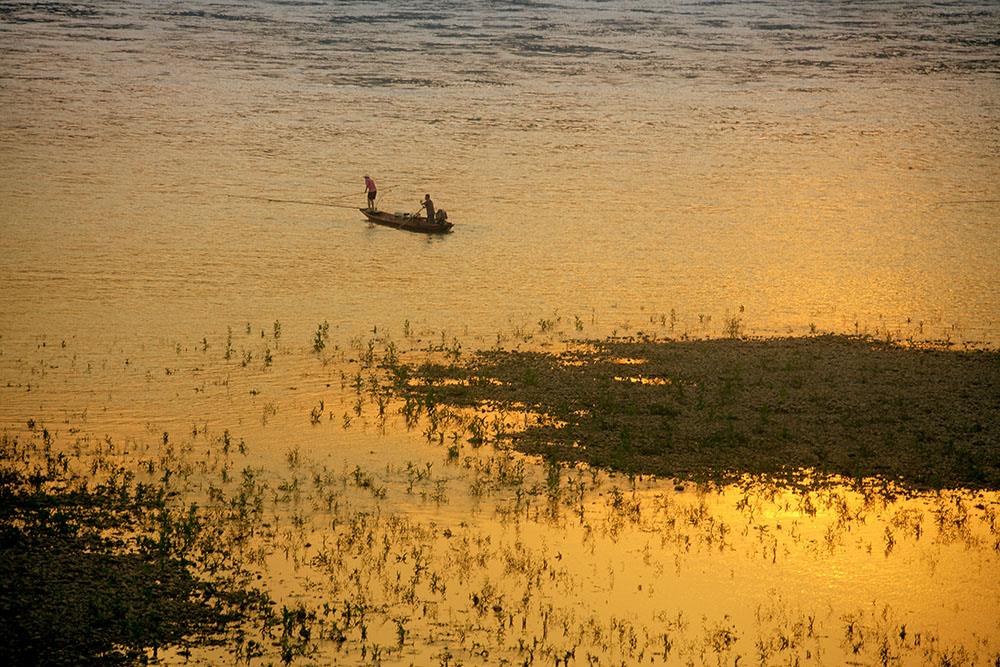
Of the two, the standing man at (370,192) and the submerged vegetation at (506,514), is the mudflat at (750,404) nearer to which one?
the submerged vegetation at (506,514)

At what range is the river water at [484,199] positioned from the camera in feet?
56.4

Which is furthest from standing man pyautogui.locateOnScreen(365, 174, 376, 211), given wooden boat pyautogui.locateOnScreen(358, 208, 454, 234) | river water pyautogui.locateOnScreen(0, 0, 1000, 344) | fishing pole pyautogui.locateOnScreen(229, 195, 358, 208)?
fishing pole pyautogui.locateOnScreen(229, 195, 358, 208)

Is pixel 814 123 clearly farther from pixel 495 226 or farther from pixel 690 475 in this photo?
pixel 690 475

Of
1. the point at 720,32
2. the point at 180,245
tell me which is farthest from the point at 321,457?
the point at 720,32

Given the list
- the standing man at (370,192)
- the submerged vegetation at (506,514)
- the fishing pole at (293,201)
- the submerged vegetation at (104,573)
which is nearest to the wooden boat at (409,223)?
the standing man at (370,192)

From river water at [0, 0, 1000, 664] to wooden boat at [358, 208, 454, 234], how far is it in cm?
47

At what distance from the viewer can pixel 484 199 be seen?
3766cm

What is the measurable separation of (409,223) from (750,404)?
54.8 ft

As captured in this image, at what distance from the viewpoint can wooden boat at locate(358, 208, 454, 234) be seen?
31227 millimetres

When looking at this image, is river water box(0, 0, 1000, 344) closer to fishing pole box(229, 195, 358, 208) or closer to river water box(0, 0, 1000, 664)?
river water box(0, 0, 1000, 664)

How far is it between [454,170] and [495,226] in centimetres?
872

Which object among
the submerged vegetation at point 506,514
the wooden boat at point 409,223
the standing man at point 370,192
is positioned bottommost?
the submerged vegetation at point 506,514

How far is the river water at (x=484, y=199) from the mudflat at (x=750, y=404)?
138 cm

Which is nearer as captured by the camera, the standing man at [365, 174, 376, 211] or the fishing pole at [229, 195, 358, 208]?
the standing man at [365, 174, 376, 211]
